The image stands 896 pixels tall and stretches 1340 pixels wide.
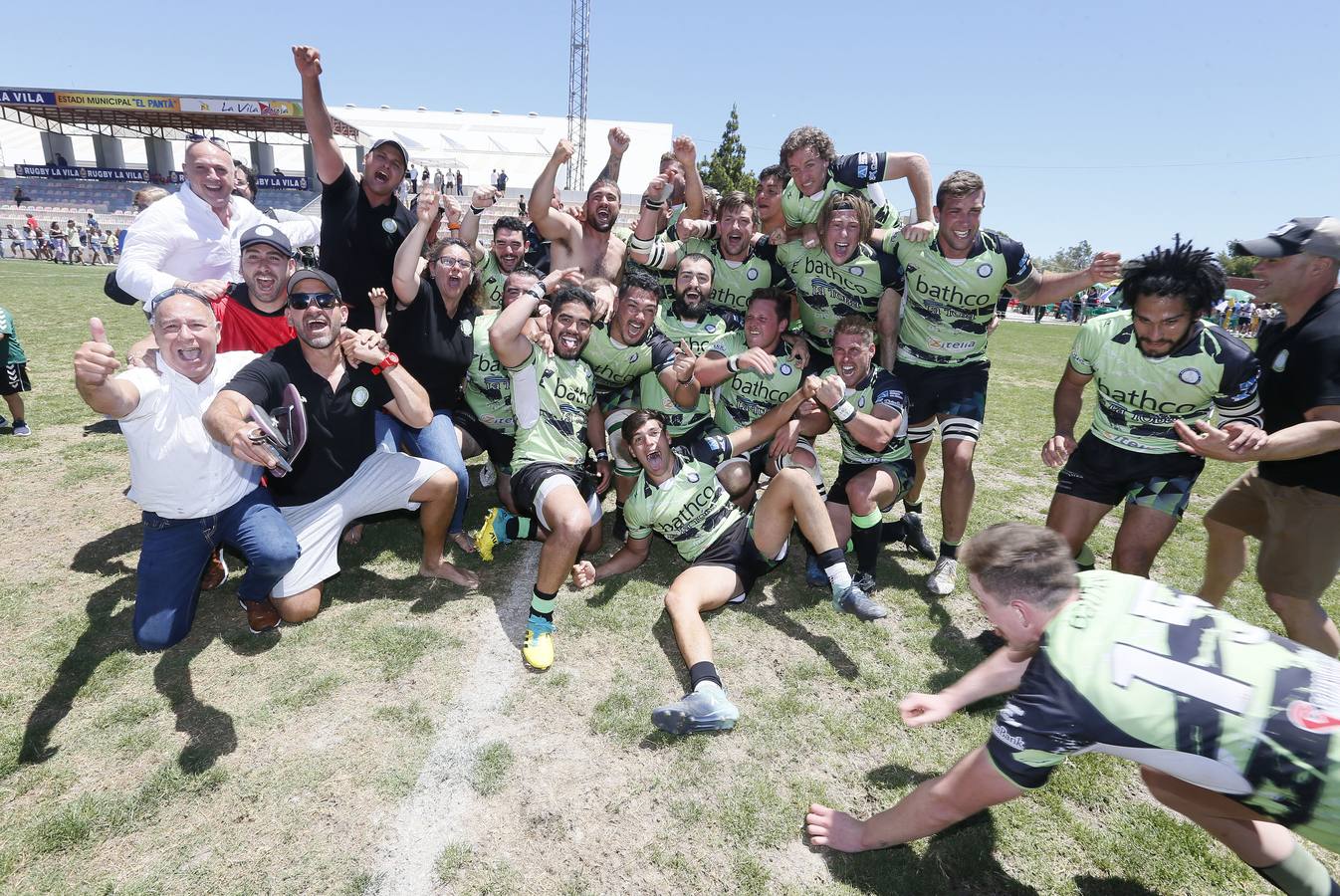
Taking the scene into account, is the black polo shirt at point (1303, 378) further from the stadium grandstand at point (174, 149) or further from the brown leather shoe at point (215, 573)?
the stadium grandstand at point (174, 149)

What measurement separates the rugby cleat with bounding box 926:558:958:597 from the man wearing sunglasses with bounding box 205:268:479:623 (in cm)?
334

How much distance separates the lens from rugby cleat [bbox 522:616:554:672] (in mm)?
3701

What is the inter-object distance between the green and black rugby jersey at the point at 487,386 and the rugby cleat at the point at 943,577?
3527 millimetres

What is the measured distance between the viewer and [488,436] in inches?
220

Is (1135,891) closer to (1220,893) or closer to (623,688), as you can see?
(1220,893)

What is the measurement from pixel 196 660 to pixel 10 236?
1955 inches

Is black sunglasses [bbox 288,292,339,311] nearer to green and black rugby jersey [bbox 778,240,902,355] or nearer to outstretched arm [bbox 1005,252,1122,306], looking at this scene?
green and black rugby jersey [bbox 778,240,902,355]

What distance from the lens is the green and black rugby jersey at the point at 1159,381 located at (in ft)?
11.6

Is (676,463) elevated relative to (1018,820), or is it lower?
elevated

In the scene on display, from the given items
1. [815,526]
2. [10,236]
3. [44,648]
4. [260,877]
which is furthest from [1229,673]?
[10,236]

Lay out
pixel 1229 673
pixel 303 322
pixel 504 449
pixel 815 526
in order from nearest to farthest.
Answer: pixel 1229 673 → pixel 303 322 → pixel 815 526 → pixel 504 449

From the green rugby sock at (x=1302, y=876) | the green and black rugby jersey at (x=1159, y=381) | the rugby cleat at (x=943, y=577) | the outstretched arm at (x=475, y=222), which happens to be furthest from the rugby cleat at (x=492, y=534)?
the green rugby sock at (x=1302, y=876)

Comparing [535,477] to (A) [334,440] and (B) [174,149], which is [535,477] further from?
(B) [174,149]

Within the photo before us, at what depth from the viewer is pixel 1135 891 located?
2.59m
